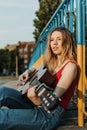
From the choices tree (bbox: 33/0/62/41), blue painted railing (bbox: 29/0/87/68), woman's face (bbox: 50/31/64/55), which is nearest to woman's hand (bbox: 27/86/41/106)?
woman's face (bbox: 50/31/64/55)

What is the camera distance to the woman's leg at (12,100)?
10.0 feet

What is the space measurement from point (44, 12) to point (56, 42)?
24.0 meters

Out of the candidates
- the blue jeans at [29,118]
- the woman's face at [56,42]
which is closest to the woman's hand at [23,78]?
the woman's face at [56,42]

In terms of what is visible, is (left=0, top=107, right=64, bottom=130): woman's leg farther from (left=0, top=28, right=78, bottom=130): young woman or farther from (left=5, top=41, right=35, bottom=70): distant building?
(left=5, top=41, right=35, bottom=70): distant building

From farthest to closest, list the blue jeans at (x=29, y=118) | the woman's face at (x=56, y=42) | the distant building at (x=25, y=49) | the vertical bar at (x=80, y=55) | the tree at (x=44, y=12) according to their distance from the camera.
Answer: the distant building at (x=25, y=49)
the tree at (x=44, y=12)
the vertical bar at (x=80, y=55)
the woman's face at (x=56, y=42)
the blue jeans at (x=29, y=118)

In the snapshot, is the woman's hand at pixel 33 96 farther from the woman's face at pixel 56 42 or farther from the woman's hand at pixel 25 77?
the woman's hand at pixel 25 77

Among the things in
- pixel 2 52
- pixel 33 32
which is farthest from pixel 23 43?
pixel 33 32

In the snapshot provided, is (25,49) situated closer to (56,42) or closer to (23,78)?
(23,78)

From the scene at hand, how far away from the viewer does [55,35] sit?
3.07m

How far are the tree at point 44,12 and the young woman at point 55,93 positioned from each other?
23423 mm

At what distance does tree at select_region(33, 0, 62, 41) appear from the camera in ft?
87.3

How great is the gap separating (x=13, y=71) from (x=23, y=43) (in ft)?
134

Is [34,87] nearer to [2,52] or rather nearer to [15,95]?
[15,95]

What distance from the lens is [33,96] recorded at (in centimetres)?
280
